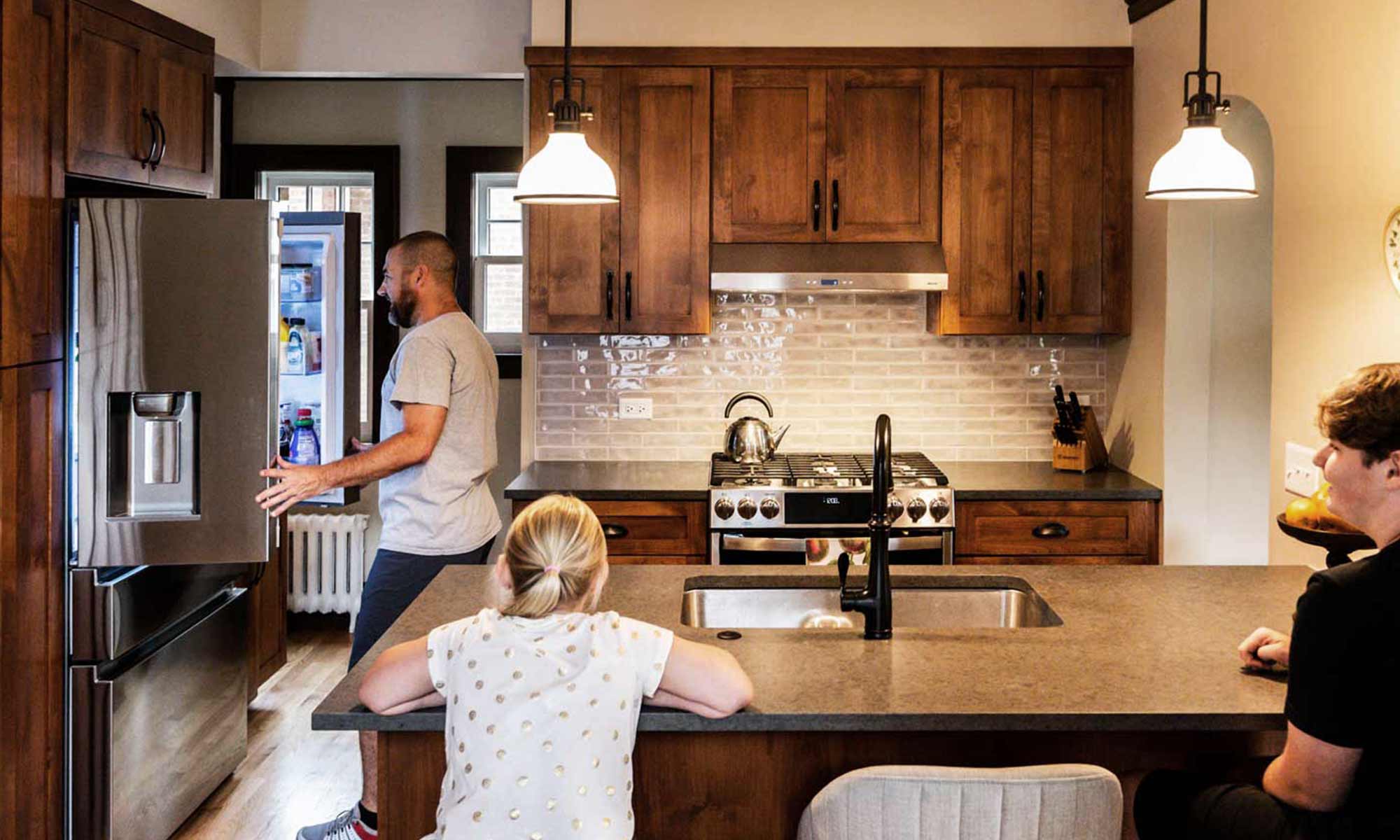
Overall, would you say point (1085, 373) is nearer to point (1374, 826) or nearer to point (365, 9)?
point (365, 9)

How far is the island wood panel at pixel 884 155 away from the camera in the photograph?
4.83 meters

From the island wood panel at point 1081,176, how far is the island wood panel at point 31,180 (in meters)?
3.16

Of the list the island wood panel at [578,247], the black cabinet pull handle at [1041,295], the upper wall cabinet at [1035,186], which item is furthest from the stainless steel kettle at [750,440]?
the black cabinet pull handle at [1041,295]

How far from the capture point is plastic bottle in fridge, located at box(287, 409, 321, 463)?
4.59 m

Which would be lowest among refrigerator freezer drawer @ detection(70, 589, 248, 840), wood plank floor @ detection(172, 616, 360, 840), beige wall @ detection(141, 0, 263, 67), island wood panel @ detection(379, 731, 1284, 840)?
wood plank floor @ detection(172, 616, 360, 840)

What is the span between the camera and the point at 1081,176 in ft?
15.9

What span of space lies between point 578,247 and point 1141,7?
2145 mm

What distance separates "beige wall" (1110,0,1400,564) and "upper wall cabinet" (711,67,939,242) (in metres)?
0.91

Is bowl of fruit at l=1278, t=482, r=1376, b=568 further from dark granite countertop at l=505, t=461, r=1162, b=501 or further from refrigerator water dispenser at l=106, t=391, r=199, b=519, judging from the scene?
refrigerator water dispenser at l=106, t=391, r=199, b=519

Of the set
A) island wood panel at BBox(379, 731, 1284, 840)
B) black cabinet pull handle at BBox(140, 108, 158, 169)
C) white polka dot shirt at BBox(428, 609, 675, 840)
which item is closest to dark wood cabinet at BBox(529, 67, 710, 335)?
black cabinet pull handle at BBox(140, 108, 158, 169)

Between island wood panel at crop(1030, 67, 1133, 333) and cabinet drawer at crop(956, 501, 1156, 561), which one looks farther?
island wood panel at crop(1030, 67, 1133, 333)

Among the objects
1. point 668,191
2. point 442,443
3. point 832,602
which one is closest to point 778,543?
point 442,443

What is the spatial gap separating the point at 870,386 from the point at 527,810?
3479mm

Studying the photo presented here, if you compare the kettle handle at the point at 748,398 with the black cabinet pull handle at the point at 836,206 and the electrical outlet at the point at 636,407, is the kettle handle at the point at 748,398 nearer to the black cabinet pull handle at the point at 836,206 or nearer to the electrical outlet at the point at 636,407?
the electrical outlet at the point at 636,407
